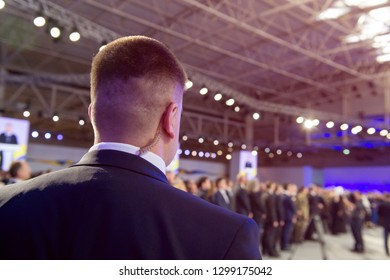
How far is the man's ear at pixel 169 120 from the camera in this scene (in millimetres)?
725

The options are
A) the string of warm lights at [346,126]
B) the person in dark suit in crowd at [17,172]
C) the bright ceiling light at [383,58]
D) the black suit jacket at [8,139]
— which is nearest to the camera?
the person in dark suit in crowd at [17,172]

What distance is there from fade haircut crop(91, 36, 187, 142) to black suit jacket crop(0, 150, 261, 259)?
0.12m

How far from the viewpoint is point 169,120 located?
2.38 feet

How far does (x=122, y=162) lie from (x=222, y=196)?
5.47m

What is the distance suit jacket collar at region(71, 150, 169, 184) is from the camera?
0.67 m

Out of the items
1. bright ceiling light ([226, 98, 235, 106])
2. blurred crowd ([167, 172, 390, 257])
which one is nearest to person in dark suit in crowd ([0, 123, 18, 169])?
blurred crowd ([167, 172, 390, 257])

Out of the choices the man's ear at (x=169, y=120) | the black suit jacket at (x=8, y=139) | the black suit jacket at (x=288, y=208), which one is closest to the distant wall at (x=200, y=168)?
the black suit jacket at (x=288, y=208)

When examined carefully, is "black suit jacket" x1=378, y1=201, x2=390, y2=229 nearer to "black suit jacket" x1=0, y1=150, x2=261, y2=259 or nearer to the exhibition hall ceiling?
the exhibition hall ceiling

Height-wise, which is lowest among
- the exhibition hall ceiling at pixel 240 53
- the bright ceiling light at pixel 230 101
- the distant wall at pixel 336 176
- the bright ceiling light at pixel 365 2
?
the distant wall at pixel 336 176

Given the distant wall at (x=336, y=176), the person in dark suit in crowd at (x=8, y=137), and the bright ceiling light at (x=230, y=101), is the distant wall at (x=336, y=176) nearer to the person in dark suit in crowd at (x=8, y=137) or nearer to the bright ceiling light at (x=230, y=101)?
the bright ceiling light at (x=230, y=101)

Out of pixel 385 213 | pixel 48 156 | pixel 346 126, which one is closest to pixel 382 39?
pixel 346 126

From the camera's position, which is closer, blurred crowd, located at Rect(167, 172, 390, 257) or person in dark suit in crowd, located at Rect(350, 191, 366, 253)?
blurred crowd, located at Rect(167, 172, 390, 257)

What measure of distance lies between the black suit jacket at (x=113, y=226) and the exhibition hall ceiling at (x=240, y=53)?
194 inches
